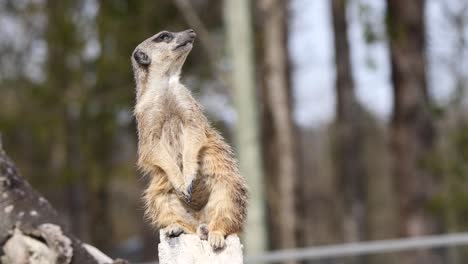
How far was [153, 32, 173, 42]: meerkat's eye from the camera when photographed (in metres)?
3.97

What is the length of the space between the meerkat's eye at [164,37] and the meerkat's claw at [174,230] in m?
0.93

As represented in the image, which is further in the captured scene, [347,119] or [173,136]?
[347,119]

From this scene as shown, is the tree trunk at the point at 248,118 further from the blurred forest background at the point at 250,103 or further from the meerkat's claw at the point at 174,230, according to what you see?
the meerkat's claw at the point at 174,230

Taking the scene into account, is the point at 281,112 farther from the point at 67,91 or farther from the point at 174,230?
the point at 174,230

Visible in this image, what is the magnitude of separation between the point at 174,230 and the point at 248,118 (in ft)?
20.0

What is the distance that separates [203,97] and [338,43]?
275 cm

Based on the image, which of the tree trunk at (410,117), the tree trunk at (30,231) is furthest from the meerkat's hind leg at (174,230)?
the tree trunk at (410,117)

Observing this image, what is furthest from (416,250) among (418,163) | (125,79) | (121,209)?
(121,209)

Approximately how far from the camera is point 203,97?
16.9m

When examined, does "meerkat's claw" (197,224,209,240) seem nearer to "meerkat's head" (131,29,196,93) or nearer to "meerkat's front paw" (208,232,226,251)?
"meerkat's front paw" (208,232,226,251)

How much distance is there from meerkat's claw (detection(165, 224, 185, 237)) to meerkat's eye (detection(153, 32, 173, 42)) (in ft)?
3.04

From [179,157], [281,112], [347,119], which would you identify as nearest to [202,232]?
[179,157]

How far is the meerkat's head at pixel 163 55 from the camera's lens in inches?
154

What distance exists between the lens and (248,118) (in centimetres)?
943
